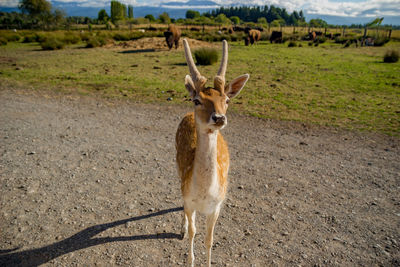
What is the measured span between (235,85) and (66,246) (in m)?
3.21

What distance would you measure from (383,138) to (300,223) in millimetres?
4369

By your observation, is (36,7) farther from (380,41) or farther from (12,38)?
(380,41)

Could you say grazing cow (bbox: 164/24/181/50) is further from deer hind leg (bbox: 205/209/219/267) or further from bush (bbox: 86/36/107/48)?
deer hind leg (bbox: 205/209/219/267)

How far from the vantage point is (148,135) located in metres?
7.18

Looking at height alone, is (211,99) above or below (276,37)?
below

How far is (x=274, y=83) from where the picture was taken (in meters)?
12.4

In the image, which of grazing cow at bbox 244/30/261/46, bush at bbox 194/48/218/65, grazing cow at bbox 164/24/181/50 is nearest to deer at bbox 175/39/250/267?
bush at bbox 194/48/218/65

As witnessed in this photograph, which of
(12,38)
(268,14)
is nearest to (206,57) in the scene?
(12,38)

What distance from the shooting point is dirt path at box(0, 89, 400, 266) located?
12.0ft

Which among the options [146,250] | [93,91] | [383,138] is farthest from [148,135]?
[383,138]

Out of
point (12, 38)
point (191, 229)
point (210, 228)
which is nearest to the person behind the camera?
point (210, 228)

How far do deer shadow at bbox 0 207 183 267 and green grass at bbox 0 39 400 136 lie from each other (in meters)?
5.83

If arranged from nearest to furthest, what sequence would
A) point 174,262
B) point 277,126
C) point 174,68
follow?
1. point 174,262
2. point 277,126
3. point 174,68

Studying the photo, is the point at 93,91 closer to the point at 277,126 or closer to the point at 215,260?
the point at 277,126
